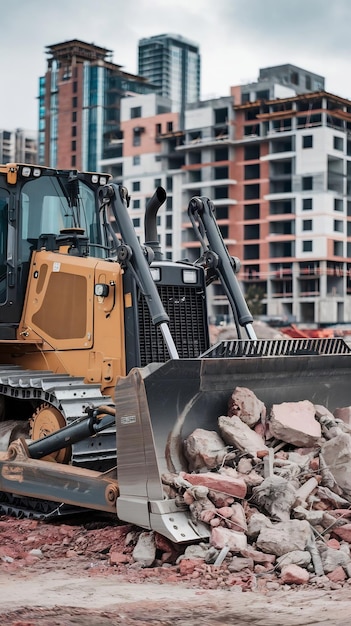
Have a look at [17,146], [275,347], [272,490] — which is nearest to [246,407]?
[275,347]

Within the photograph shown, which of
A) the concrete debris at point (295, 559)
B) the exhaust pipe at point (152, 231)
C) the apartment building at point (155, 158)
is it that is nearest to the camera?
the concrete debris at point (295, 559)

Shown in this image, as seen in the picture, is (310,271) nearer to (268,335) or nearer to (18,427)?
(268,335)

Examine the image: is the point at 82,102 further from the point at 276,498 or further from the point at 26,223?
the point at 276,498

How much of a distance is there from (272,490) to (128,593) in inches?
60.0

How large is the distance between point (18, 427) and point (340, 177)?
80347 millimetres

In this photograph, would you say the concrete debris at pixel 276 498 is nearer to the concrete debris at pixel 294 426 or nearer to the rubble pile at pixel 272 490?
the rubble pile at pixel 272 490

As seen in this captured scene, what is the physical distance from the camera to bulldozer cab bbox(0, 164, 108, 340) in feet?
35.5

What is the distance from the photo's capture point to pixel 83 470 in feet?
28.9

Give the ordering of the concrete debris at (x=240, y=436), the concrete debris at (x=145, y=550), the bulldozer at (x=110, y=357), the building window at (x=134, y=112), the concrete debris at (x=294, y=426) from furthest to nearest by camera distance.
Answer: the building window at (x=134, y=112) → the concrete debris at (x=294, y=426) → the concrete debris at (x=240, y=436) → the bulldozer at (x=110, y=357) → the concrete debris at (x=145, y=550)

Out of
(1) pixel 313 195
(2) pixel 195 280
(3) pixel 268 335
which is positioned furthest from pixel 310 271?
(2) pixel 195 280

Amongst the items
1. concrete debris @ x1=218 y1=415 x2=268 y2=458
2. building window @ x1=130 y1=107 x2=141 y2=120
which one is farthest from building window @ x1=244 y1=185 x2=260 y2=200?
concrete debris @ x1=218 y1=415 x2=268 y2=458

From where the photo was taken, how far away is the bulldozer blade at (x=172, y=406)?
310 inches

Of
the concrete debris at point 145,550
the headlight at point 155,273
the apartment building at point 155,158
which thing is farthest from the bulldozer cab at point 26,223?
the apartment building at point 155,158

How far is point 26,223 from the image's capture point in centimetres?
1088
